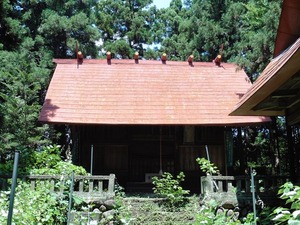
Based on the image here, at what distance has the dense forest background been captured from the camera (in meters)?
12.2

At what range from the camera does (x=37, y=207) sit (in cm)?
591

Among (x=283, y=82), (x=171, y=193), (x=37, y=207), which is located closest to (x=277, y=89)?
(x=283, y=82)

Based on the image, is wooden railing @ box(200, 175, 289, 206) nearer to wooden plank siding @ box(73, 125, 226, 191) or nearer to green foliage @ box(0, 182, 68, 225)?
wooden plank siding @ box(73, 125, 226, 191)

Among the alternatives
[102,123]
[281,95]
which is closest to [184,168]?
[102,123]

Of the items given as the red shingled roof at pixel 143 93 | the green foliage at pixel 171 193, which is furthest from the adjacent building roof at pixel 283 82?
the red shingled roof at pixel 143 93

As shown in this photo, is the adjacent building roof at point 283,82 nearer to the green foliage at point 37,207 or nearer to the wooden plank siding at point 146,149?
the wooden plank siding at point 146,149

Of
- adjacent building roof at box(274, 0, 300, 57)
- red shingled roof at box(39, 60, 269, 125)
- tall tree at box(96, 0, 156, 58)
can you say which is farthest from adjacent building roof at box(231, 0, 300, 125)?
tall tree at box(96, 0, 156, 58)

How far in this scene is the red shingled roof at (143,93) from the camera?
1152cm

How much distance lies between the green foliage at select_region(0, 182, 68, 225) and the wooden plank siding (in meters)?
4.59

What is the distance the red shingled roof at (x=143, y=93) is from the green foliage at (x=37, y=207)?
442 centimetres

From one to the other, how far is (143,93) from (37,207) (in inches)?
300

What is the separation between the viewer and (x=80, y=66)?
14.5 m

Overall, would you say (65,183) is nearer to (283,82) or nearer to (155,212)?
(155,212)

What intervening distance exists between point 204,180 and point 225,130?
3.62m
